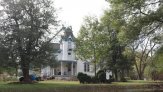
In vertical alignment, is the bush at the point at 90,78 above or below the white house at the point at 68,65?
below

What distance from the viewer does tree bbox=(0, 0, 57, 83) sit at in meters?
39.0

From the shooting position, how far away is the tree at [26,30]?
3903cm

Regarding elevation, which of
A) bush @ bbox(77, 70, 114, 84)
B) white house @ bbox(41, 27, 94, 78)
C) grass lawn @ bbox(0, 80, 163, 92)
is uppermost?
white house @ bbox(41, 27, 94, 78)

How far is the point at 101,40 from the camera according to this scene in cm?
5856

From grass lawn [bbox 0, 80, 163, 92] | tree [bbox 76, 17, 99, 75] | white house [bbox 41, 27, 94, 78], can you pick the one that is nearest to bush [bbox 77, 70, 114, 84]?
grass lawn [bbox 0, 80, 163, 92]

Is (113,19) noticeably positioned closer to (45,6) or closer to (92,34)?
(45,6)

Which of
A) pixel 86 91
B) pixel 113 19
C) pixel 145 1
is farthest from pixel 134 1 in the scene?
pixel 86 91

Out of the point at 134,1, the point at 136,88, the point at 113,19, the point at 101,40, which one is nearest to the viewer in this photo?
the point at 134,1

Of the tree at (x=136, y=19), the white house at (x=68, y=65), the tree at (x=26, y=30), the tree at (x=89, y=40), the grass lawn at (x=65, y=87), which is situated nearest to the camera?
the grass lawn at (x=65, y=87)

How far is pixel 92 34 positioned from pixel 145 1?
1014 inches

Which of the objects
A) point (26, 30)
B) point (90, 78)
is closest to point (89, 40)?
point (90, 78)

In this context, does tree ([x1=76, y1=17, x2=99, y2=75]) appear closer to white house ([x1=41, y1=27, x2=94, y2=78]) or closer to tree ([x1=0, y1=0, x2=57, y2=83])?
white house ([x1=41, y1=27, x2=94, y2=78])

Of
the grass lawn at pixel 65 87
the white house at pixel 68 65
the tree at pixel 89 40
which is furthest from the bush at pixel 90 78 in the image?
the white house at pixel 68 65

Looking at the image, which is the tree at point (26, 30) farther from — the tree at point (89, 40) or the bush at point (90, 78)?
the tree at point (89, 40)
